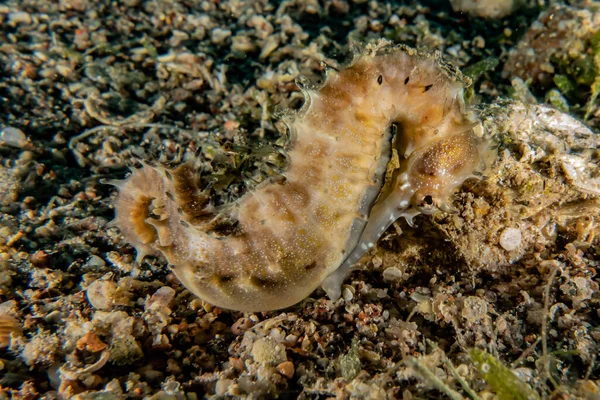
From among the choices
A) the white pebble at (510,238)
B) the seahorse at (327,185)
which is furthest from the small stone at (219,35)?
the white pebble at (510,238)

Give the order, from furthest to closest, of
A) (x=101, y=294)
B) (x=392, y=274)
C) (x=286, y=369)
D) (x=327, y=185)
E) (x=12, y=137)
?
(x=12, y=137) → (x=392, y=274) → (x=101, y=294) → (x=327, y=185) → (x=286, y=369)

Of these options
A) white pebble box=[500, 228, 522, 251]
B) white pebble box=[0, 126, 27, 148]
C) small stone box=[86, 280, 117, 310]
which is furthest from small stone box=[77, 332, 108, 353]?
white pebble box=[500, 228, 522, 251]

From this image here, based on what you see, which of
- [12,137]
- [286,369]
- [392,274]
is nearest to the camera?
[286,369]

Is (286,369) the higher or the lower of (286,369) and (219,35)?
the lower

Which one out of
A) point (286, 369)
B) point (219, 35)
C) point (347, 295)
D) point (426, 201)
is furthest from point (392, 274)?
point (219, 35)

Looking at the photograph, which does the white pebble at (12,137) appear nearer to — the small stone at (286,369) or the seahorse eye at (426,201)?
the small stone at (286,369)

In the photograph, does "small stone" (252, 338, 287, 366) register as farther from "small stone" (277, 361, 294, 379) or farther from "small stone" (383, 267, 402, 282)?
"small stone" (383, 267, 402, 282)

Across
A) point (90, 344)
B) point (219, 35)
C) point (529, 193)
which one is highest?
point (529, 193)

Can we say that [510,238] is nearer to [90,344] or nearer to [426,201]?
[426,201]
